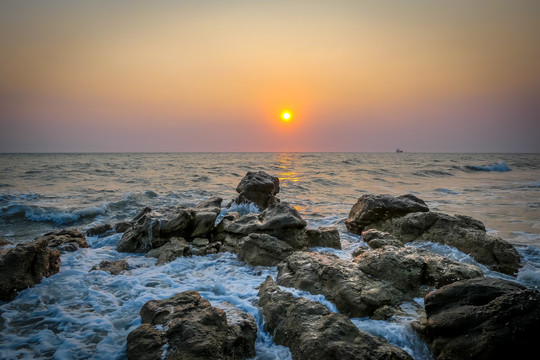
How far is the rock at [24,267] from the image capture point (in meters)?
5.20

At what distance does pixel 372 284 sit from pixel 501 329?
2.01 m

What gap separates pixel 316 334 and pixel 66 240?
7.83 m

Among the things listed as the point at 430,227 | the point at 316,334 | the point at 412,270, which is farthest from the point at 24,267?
the point at 430,227

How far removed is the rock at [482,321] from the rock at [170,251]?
5612 millimetres

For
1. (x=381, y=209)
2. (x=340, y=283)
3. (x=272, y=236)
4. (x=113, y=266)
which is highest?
(x=381, y=209)

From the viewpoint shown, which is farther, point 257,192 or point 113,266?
point 257,192

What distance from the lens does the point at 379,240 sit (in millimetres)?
7582

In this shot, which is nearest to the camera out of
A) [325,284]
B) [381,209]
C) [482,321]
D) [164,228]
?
[482,321]

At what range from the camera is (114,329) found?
434 centimetres

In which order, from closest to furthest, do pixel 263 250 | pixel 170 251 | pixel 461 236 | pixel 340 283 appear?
pixel 340 283 → pixel 263 250 → pixel 170 251 → pixel 461 236

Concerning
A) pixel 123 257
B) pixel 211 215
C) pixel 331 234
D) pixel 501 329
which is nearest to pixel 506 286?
pixel 501 329

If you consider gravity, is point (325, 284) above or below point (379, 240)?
below

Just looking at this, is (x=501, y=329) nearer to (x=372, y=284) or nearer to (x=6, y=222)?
(x=372, y=284)

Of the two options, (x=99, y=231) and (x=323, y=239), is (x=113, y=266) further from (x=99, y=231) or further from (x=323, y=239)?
(x=323, y=239)
